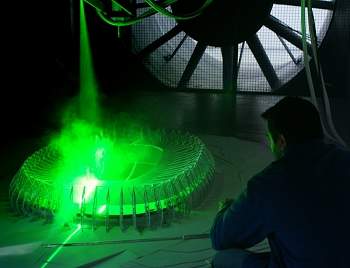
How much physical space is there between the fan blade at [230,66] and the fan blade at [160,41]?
0.44 metres

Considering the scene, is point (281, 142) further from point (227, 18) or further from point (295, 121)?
point (227, 18)

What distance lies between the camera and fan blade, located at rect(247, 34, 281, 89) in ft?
12.7

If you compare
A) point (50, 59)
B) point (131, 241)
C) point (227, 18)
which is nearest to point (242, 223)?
point (131, 241)

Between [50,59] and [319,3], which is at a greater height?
[319,3]

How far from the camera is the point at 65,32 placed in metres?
3.62

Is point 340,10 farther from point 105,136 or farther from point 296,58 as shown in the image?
point 105,136

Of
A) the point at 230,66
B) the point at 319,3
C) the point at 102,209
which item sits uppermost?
the point at 319,3

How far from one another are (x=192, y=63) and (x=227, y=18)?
1.97 ft

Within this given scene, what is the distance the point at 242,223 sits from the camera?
4.32 feet

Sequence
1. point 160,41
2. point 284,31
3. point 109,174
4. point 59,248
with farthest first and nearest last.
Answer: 1. point 160,41
2. point 284,31
3. point 109,174
4. point 59,248

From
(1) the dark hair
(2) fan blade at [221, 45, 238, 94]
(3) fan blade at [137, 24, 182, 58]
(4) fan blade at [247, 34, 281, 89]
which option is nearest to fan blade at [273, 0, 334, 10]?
(4) fan blade at [247, 34, 281, 89]

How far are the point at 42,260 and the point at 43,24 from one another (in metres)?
2.16

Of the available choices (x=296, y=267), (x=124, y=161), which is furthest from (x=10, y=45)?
(x=296, y=267)

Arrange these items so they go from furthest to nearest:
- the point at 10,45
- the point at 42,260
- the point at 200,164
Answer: the point at 10,45, the point at 200,164, the point at 42,260
